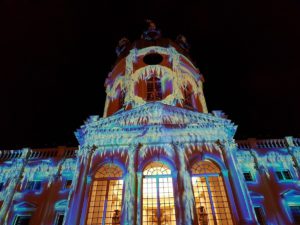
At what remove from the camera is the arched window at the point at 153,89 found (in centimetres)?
2700

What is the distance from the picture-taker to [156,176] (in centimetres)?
1884

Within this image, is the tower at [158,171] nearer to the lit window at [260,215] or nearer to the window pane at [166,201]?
the window pane at [166,201]

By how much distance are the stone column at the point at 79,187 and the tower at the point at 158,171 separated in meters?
0.06

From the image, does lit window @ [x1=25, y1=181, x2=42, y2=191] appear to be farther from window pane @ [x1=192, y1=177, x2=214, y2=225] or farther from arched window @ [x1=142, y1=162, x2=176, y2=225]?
window pane @ [x1=192, y1=177, x2=214, y2=225]

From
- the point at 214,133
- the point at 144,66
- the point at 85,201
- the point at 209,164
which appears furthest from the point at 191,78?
the point at 85,201

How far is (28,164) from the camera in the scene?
2272 cm

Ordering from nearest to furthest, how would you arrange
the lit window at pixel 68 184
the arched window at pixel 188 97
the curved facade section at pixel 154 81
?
the lit window at pixel 68 184, the curved facade section at pixel 154 81, the arched window at pixel 188 97

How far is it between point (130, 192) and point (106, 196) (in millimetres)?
1568

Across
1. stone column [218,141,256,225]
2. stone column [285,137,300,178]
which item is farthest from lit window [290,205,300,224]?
stone column [218,141,256,225]

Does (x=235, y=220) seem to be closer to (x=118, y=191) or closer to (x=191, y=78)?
(x=118, y=191)

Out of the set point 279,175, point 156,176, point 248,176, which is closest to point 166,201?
point 156,176

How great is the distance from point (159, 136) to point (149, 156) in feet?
5.91

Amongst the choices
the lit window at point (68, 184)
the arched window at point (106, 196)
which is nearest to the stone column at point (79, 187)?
the arched window at point (106, 196)

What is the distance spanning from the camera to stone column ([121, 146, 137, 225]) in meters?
16.2
